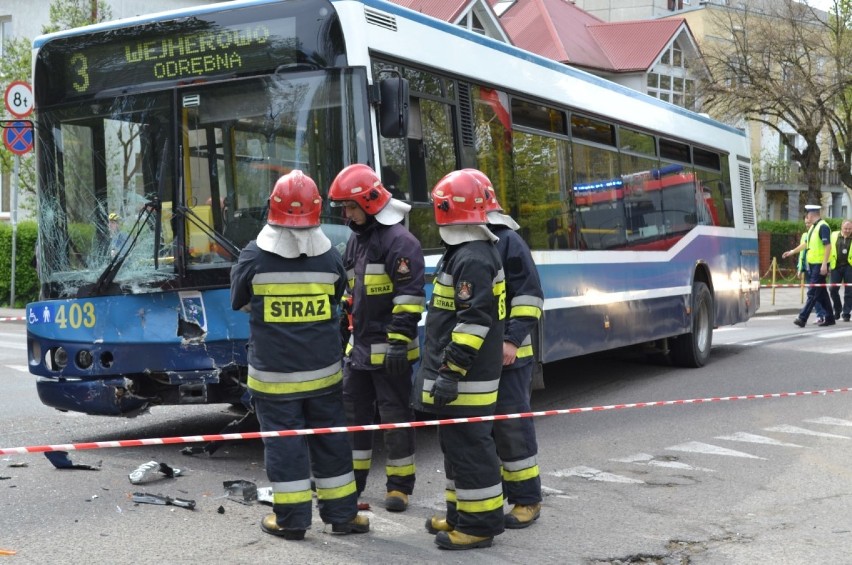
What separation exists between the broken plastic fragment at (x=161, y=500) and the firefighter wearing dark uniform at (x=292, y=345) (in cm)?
67

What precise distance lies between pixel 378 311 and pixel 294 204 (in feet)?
3.27

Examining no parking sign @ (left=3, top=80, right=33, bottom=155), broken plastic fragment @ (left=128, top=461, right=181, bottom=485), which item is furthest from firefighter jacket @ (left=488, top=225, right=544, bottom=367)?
no parking sign @ (left=3, top=80, right=33, bottom=155)

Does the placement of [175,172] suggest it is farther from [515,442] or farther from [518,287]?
[515,442]

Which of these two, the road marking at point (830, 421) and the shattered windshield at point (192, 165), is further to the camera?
the road marking at point (830, 421)

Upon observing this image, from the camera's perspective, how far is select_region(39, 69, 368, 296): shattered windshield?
7.23 meters

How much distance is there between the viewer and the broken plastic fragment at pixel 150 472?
22.7ft

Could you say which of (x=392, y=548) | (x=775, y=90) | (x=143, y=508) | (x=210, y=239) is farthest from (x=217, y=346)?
(x=775, y=90)

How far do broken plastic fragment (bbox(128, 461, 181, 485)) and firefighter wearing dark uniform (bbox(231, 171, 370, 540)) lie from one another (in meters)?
1.36

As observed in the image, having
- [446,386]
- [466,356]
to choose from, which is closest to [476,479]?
[446,386]

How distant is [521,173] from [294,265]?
4033 millimetres

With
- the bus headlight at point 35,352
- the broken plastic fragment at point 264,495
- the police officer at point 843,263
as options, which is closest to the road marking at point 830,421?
the broken plastic fragment at point 264,495

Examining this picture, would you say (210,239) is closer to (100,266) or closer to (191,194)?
(191,194)

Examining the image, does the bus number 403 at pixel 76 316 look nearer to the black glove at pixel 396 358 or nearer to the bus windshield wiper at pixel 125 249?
the bus windshield wiper at pixel 125 249

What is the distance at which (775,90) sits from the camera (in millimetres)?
38656
